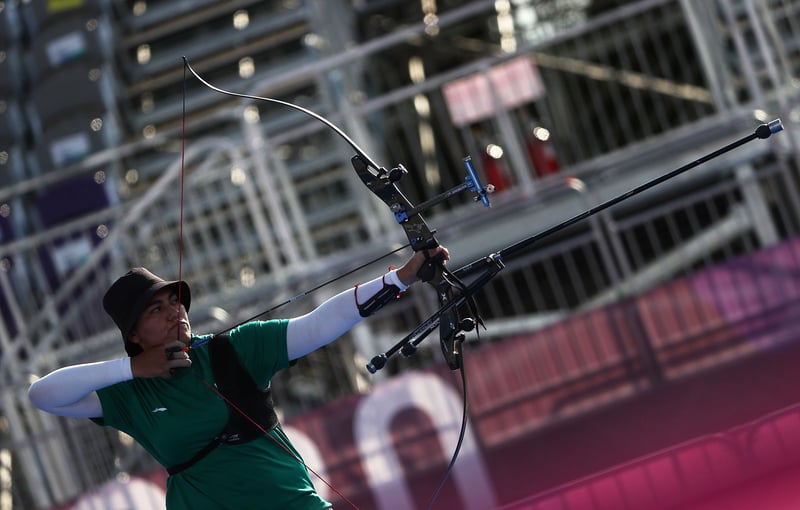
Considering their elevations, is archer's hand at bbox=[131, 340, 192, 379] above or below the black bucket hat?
below

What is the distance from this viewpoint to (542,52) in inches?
452

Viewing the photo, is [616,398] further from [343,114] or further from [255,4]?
[255,4]

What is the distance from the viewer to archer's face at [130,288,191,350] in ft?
13.7

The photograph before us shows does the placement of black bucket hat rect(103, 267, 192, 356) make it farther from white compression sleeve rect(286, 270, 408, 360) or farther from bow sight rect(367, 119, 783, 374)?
bow sight rect(367, 119, 783, 374)

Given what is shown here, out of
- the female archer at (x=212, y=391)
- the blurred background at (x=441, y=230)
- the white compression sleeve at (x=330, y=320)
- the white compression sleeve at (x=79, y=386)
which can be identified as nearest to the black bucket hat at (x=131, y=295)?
the female archer at (x=212, y=391)

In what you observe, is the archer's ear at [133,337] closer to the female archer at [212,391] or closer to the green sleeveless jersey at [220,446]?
the female archer at [212,391]

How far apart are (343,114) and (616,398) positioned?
2.82 metres

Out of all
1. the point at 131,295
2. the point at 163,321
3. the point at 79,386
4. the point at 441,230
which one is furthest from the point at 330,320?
the point at 441,230

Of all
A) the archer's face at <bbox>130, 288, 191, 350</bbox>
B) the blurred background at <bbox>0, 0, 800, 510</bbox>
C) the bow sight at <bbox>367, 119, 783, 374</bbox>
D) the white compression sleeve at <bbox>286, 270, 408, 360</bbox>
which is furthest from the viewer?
the blurred background at <bbox>0, 0, 800, 510</bbox>

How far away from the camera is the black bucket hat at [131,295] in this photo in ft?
13.5

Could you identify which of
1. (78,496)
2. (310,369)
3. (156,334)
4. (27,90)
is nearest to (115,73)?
(27,90)

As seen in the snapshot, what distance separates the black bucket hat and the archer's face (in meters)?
0.03

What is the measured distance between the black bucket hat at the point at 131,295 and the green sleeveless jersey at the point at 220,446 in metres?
0.20

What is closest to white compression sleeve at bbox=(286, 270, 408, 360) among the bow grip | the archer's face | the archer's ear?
the bow grip
